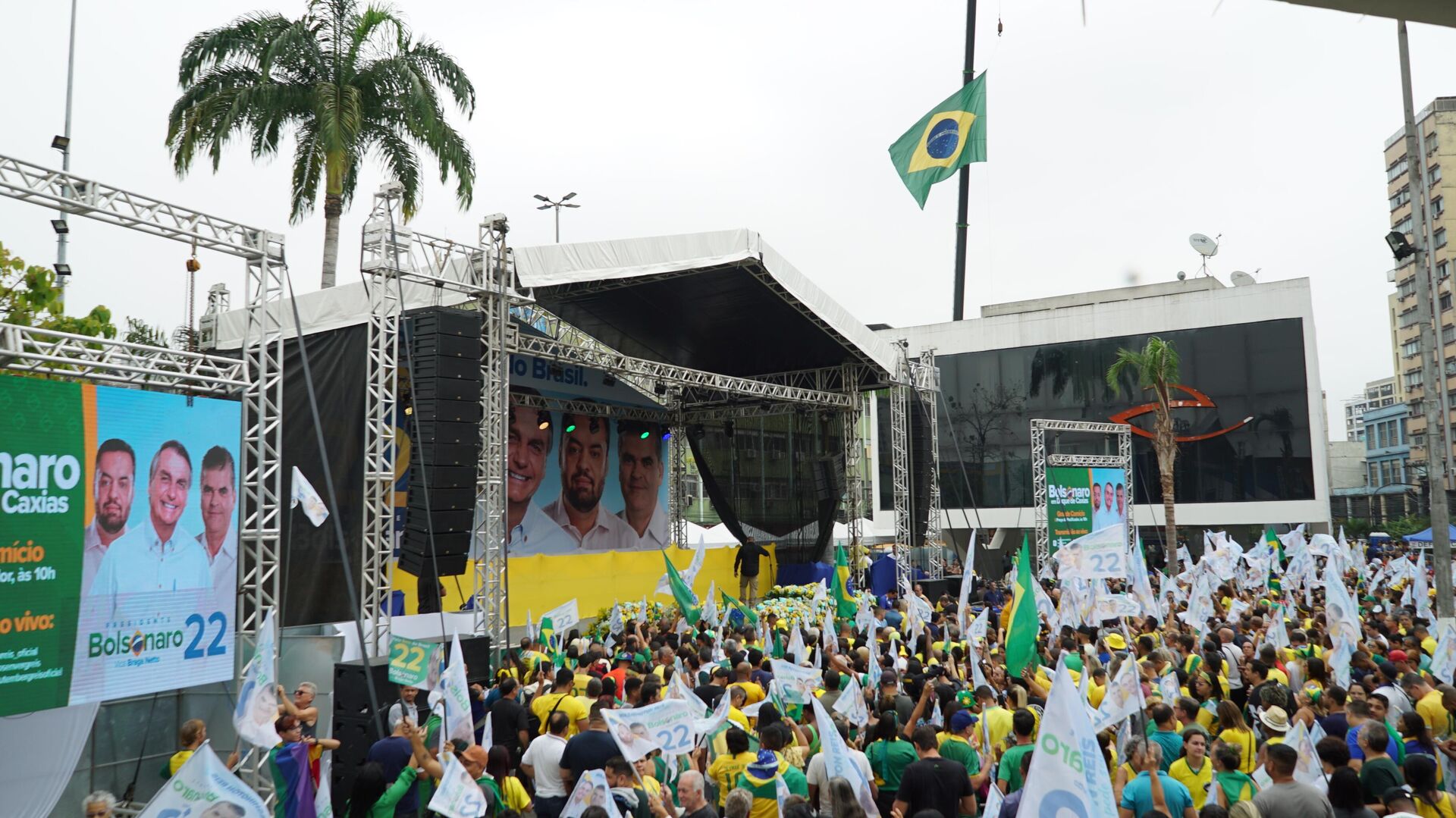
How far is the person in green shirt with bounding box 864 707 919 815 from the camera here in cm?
608

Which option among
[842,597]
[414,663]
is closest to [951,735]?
[414,663]

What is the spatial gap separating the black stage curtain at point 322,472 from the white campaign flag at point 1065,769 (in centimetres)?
1082

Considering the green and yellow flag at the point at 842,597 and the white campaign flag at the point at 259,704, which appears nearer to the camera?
the white campaign flag at the point at 259,704

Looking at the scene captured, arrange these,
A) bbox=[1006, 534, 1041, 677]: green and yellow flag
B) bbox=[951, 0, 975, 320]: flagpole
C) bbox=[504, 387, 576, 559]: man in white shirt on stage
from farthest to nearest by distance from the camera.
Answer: bbox=[951, 0, 975, 320]: flagpole
bbox=[504, 387, 576, 559]: man in white shirt on stage
bbox=[1006, 534, 1041, 677]: green and yellow flag

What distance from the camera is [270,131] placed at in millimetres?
20047

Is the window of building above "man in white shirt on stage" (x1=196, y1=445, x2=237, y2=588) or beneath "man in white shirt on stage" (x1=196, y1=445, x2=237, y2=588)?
above

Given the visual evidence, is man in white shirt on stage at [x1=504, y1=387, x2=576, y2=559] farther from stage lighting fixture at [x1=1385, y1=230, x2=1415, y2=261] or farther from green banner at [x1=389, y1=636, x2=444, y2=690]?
stage lighting fixture at [x1=1385, y1=230, x2=1415, y2=261]

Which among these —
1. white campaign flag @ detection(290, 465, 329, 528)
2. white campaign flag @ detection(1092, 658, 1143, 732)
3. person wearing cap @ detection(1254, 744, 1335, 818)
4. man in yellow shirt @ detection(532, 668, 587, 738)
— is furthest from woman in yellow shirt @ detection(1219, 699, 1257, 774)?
white campaign flag @ detection(290, 465, 329, 528)

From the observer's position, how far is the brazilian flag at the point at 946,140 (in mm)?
22359

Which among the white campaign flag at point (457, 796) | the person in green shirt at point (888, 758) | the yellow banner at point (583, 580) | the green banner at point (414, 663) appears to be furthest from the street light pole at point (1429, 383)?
the yellow banner at point (583, 580)

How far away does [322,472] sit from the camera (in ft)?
44.0

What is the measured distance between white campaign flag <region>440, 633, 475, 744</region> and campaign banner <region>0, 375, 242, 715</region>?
3320 mm

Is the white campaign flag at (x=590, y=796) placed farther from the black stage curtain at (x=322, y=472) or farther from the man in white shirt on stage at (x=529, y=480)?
the man in white shirt on stage at (x=529, y=480)

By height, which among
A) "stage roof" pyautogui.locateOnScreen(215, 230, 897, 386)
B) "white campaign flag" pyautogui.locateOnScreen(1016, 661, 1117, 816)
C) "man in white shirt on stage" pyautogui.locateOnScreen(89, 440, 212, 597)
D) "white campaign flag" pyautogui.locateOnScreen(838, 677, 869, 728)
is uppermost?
→ "stage roof" pyautogui.locateOnScreen(215, 230, 897, 386)
